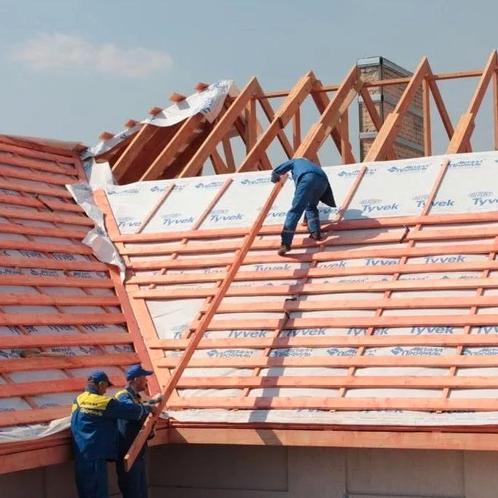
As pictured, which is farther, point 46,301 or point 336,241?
point 336,241

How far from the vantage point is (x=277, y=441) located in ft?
23.9

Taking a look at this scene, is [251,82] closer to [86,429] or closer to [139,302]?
[139,302]

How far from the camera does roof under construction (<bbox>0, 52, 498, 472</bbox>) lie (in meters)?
7.18

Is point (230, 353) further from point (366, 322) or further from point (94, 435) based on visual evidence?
point (94, 435)

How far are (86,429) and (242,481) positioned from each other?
4.88 ft

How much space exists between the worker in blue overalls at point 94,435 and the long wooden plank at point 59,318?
1.26 meters

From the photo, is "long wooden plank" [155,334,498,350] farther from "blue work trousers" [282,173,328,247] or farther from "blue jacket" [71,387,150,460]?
"blue jacket" [71,387,150,460]

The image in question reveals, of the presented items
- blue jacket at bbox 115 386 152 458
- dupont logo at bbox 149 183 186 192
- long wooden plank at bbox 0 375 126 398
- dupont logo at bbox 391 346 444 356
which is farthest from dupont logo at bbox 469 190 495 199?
blue jacket at bbox 115 386 152 458

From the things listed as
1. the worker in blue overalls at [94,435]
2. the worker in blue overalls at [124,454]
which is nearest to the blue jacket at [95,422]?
the worker in blue overalls at [94,435]

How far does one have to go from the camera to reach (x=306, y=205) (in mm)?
9055

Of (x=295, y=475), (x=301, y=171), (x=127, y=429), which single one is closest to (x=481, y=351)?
(x=295, y=475)

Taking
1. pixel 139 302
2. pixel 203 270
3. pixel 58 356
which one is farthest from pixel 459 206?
pixel 58 356

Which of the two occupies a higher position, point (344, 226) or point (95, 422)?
point (344, 226)

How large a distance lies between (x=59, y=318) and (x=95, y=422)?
1.67 metres
